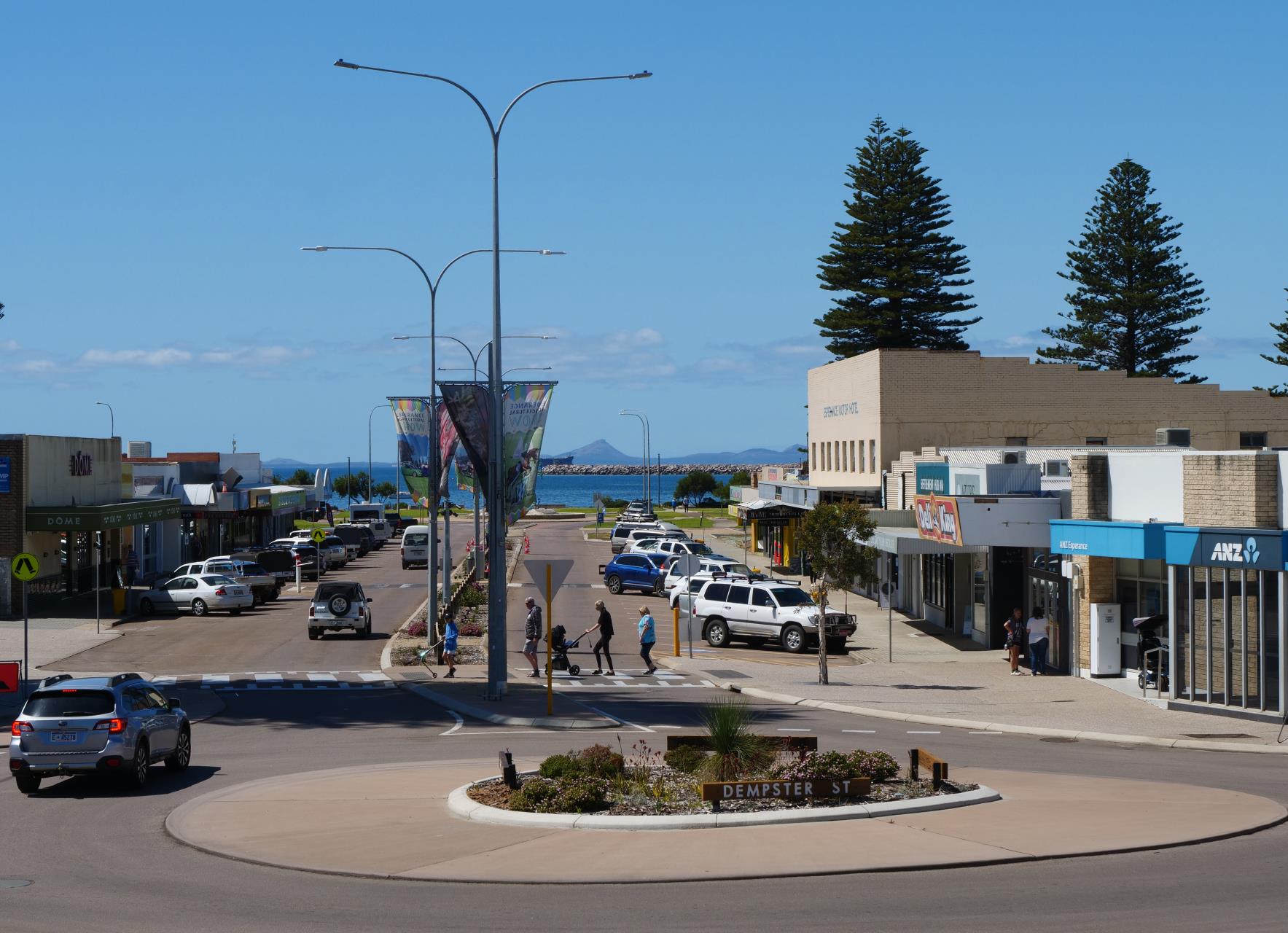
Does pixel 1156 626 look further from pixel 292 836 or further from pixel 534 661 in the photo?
pixel 292 836

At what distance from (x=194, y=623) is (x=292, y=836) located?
33.5 m

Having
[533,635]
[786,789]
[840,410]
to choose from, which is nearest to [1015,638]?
[533,635]

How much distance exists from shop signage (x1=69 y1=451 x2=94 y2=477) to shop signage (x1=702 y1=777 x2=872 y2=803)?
43.0 m

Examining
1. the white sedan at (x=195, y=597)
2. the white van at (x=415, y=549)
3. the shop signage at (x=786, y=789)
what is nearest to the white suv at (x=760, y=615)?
the white sedan at (x=195, y=597)

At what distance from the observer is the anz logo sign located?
79.2 feet

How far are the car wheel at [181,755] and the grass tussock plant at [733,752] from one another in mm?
7825

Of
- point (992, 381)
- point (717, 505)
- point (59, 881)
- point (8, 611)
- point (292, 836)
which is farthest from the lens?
point (717, 505)

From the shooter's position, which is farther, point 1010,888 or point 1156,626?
point 1156,626

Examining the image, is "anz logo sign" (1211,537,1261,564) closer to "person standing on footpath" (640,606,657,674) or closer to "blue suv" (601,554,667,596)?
"person standing on footpath" (640,606,657,674)

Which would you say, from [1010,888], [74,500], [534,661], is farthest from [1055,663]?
[74,500]

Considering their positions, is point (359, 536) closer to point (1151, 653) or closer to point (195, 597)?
point (195, 597)

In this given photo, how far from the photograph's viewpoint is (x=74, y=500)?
173 feet

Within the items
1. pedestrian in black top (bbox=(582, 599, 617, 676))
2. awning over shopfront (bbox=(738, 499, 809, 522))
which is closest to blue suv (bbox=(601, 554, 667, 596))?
awning over shopfront (bbox=(738, 499, 809, 522))

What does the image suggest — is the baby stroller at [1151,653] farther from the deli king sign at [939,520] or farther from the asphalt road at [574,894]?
the asphalt road at [574,894]
